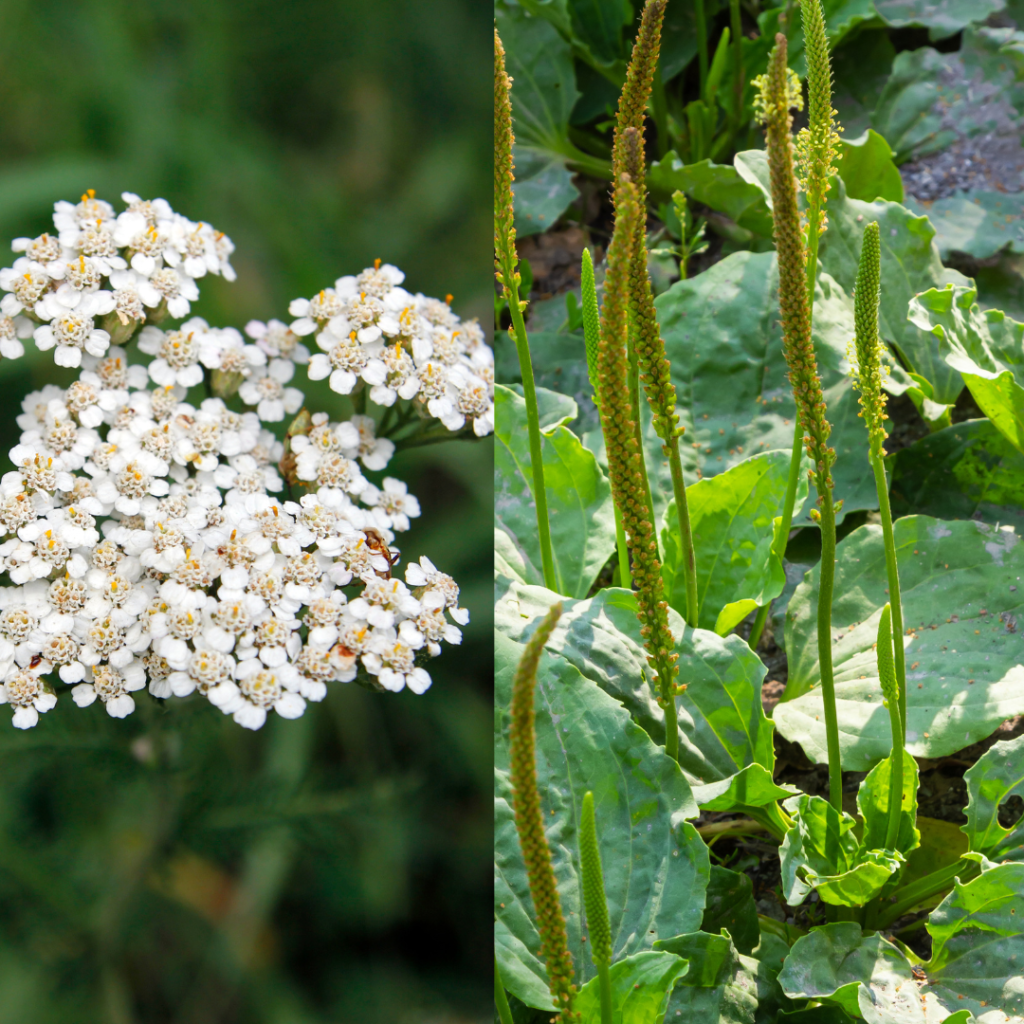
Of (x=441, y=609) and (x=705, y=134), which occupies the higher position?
(x=705, y=134)

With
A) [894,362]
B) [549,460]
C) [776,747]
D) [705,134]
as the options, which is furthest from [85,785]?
[705,134]

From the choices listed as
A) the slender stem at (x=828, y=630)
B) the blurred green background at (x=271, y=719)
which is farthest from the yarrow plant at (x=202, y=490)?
the slender stem at (x=828, y=630)

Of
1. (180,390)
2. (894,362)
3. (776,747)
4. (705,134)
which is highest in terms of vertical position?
(705,134)

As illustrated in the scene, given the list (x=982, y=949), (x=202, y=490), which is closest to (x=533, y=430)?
(x=202, y=490)

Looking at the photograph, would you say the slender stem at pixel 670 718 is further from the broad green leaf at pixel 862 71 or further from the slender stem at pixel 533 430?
the broad green leaf at pixel 862 71

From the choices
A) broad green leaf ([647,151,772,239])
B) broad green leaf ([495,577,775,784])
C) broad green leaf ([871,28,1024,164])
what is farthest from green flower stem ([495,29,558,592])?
broad green leaf ([871,28,1024,164])

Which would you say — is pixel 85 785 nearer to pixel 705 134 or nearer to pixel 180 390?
pixel 180 390
